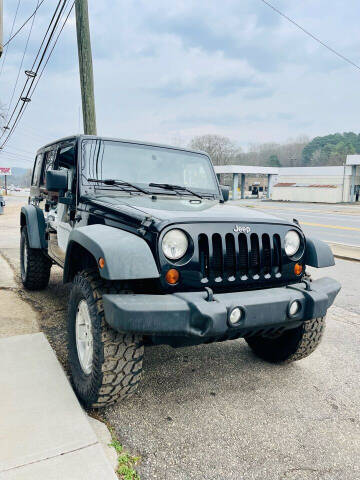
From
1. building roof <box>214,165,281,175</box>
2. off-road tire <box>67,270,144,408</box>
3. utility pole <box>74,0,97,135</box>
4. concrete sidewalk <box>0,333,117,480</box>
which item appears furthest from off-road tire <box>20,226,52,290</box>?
building roof <box>214,165,281,175</box>

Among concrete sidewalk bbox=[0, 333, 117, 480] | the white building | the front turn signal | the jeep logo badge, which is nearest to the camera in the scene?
concrete sidewalk bbox=[0, 333, 117, 480]

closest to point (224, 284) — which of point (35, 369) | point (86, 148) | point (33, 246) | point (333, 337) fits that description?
point (35, 369)

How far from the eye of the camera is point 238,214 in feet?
8.90

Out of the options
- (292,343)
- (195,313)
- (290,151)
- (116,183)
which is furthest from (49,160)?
(290,151)

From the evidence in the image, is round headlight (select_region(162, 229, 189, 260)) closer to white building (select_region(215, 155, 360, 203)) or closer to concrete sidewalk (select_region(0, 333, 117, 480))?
concrete sidewalk (select_region(0, 333, 117, 480))

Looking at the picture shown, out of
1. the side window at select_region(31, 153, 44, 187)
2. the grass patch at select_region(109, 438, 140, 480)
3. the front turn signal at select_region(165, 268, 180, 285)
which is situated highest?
the side window at select_region(31, 153, 44, 187)

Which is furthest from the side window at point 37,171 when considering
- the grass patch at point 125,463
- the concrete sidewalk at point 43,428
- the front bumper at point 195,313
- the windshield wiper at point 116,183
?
the grass patch at point 125,463

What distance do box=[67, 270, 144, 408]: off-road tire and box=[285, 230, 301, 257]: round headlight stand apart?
122 centimetres

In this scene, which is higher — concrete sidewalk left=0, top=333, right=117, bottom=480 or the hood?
the hood

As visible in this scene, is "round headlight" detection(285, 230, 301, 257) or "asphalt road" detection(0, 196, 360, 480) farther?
"round headlight" detection(285, 230, 301, 257)

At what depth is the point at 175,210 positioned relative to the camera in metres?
2.60

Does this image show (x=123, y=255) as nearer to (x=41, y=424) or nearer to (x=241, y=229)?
(x=241, y=229)

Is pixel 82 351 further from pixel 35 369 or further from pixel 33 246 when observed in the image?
pixel 33 246

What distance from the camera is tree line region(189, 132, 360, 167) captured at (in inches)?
3221
